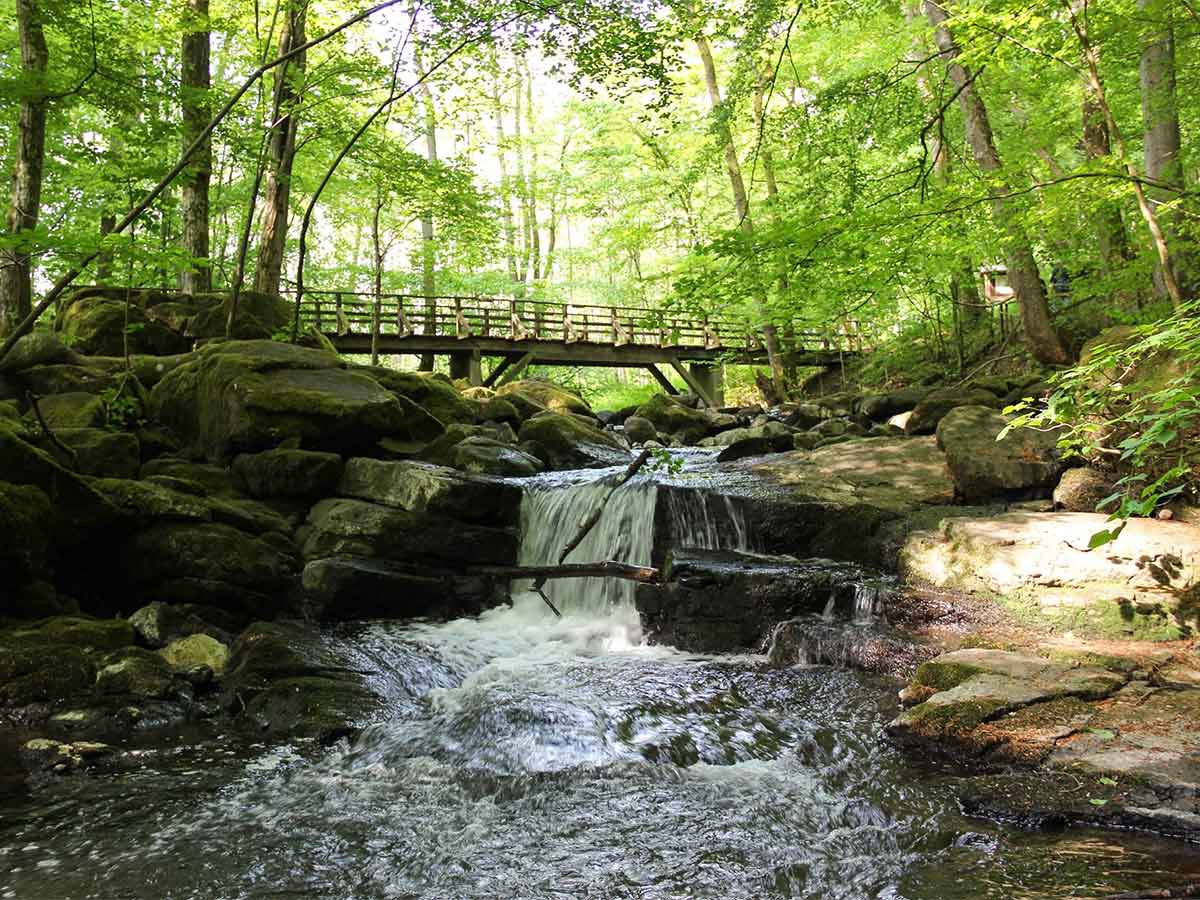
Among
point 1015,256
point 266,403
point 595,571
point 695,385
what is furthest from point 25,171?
point 695,385

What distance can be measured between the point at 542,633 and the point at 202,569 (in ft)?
10.1

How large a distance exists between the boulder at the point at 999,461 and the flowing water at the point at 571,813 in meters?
3.04

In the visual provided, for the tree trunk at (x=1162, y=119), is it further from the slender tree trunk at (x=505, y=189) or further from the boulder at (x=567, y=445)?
the slender tree trunk at (x=505, y=189)

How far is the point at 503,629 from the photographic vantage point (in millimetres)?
7059

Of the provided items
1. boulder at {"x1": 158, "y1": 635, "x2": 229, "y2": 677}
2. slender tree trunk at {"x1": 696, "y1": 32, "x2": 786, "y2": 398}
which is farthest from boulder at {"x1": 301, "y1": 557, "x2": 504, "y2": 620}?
slender tree trunk at {"x1": 696, "y1": 32, "x2": 786, "y2": 398}

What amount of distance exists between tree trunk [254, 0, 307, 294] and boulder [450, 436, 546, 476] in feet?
16.5

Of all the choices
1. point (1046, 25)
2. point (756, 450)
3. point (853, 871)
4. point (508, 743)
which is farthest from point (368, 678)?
point (1046, 25)

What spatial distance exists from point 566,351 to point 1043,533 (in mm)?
15265

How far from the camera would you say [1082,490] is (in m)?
6.61

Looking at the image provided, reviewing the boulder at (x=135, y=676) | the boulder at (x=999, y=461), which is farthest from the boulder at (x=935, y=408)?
the boulder at (x=135, y=676)

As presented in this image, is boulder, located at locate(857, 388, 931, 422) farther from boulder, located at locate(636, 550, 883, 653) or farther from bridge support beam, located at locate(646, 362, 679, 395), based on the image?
bridge support beam, located at locate(646, 362, 679, 395)

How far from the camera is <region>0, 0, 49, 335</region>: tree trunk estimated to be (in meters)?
7.82

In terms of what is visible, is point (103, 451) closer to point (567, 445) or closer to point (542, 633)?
point (542, 633)

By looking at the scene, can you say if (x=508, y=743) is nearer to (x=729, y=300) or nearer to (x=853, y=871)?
(x=853, y=871)
